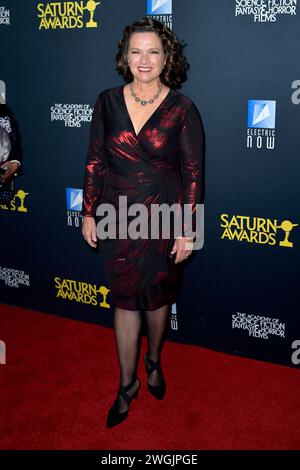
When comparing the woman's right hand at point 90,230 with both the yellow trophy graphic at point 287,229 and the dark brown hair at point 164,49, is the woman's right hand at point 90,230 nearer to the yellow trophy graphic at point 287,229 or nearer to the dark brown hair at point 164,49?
the dark brown hair at point 164,49

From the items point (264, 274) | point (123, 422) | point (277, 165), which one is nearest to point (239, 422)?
point (123, 422)

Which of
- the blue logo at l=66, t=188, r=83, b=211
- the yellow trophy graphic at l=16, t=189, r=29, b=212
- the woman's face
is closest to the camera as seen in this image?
the woman's face

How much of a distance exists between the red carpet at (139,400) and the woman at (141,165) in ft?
0.51

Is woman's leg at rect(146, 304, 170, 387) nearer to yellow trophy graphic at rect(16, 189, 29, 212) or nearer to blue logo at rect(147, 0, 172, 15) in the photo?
yellow trophy graphic at rect(16, 189, 29, 212)

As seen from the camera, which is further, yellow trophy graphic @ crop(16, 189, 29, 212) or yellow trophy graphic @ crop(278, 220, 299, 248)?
yellow trophy graphic @ crop(16, 189, 29, 212)

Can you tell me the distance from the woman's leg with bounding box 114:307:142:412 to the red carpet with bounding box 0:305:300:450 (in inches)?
7.8

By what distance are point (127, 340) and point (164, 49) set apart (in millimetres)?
1332

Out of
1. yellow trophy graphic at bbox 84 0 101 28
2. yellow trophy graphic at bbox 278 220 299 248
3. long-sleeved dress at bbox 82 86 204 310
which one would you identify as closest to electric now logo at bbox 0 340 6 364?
long-sleeved dress at bbox 82 86 204 310

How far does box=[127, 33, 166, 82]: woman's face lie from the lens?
7.26 ft

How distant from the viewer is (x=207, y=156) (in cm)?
284

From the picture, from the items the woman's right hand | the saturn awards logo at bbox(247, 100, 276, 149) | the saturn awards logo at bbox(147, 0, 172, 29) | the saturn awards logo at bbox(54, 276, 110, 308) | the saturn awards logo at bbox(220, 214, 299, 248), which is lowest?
the saturn awards logo at bbox(54, 276, 110, 308)

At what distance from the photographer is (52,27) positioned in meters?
3.07

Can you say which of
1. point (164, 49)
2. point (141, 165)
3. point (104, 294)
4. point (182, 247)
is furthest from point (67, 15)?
point (104, 294)

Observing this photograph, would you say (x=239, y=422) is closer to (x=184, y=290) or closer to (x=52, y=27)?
(x=184, y=290)
